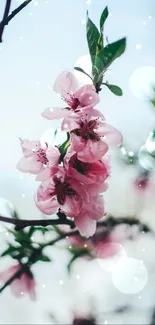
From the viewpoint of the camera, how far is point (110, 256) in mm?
803

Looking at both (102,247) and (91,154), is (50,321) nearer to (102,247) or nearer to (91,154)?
(102,247)

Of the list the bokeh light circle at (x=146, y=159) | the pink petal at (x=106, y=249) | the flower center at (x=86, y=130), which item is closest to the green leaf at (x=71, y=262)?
the pink petal at (x=106, y=249)

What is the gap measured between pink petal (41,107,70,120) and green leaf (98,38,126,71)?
73 mm

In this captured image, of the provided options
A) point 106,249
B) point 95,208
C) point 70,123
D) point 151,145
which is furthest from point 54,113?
point 106,249

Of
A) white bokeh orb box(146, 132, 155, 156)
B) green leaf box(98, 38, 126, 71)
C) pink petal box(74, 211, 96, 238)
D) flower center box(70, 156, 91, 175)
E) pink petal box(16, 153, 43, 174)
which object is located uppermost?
green leaf box(98, 38, 126, 71)

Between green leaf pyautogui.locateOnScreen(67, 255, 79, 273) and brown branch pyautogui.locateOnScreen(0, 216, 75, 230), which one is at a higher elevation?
brown branch pyautogui.locateOnScreen(0, 216, 75, 230)

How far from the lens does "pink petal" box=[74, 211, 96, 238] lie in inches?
22.6

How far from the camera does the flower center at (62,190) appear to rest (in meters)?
0.55

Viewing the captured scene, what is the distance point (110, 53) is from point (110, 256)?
42 centimetres

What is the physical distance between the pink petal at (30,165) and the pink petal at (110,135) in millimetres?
96

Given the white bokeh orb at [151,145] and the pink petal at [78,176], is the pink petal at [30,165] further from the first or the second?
the white bokeh orb at [151,145]

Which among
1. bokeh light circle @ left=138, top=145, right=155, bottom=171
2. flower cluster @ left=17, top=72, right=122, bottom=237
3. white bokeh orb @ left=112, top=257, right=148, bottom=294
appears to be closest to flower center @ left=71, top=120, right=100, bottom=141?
flower cluster @ left=17, top=72, right=122, bottom=237

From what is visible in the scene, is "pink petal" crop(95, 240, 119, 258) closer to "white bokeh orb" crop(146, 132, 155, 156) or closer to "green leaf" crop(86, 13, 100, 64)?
"white bokeh orb" crop(146, 132, 155, 156)

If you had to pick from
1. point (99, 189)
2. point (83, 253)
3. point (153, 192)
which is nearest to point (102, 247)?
point (83, 253)
